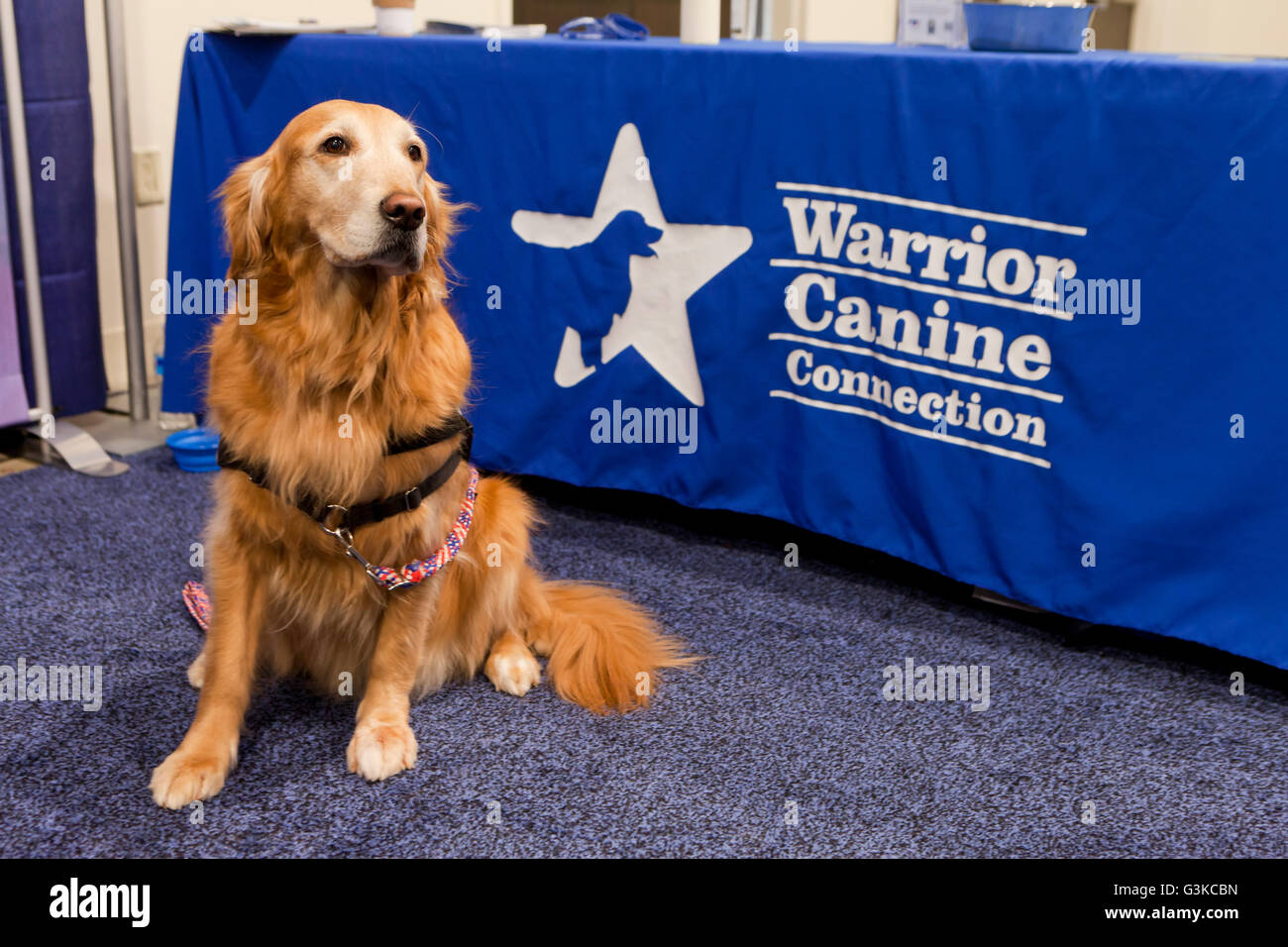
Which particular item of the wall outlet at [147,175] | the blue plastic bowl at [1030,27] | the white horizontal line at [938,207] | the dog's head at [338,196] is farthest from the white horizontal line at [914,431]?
the wall outlet at [147,175]

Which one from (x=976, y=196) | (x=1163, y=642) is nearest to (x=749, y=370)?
(x=976, y=196)

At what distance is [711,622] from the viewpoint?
2.19m

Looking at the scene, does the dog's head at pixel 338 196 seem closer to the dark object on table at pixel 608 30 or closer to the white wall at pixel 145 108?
the dark object on table at pixel 608 30

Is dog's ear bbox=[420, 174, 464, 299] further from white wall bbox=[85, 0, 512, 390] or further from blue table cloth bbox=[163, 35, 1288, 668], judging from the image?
white wall bbox=[85, 0, 512, 390]

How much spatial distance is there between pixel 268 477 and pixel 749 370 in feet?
3.60

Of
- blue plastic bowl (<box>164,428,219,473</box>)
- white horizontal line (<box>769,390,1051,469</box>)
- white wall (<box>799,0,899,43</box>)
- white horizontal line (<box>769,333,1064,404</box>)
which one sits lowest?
blue plastic bowl (<box>164,428,219,473</box>)

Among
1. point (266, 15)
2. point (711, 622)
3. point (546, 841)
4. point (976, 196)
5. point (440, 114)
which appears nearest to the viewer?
point (546, 841)

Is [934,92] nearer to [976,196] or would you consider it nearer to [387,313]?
[976,196]

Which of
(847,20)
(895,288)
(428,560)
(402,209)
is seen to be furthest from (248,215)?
(847,20)

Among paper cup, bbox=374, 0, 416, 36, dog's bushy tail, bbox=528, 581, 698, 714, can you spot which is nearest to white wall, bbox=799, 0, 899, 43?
paper cup, bbox=374, 0, 416, 36

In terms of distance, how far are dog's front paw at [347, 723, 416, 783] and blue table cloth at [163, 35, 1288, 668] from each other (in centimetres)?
100

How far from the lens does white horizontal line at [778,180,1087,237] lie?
195cm

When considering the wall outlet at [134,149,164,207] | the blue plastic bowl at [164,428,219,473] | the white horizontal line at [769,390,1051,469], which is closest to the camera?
the white horizontal line at [769,390,1051,469]

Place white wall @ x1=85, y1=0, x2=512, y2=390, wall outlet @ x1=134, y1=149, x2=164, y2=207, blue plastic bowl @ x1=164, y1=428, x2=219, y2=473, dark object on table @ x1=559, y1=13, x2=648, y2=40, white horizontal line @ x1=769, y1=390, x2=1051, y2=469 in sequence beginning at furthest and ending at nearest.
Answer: wall outlet @ x1=134, y1=149, x2=164, y2=207, white wall @ x1=85, y1=0, x2=512, y2=390, blue plastic bowl @ x1=164, y1=428, x2=219, y2=473, dark object on table @ x1=559, y1=13, x2=648, y2=40, white horizontal line @ x1=769, y1=390, x2=1051, y2=469
